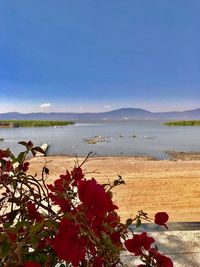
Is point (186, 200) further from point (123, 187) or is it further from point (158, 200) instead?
point (123, 187)

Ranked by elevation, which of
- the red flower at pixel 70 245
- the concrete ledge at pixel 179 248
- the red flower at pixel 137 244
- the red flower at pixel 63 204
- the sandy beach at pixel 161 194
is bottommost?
the sandy beach at pixel 161 194

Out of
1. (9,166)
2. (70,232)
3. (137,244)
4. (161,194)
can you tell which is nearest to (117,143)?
(161,194)

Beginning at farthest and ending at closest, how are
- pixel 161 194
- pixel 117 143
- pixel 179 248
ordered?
pixel 117 143 → pixel 161 194 → pixel 179 248

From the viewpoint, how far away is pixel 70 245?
0.46 metres

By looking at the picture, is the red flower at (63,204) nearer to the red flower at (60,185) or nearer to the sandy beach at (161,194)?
the red flower at (60,185)

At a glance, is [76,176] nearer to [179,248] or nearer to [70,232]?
[70,232]

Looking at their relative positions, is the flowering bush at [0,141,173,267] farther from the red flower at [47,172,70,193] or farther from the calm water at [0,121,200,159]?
the calm water at [0,121,200,159]

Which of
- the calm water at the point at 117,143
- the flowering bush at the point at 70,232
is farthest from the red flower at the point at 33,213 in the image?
the calm water at the point at 117,143

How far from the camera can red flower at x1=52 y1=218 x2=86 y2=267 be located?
0.45 m

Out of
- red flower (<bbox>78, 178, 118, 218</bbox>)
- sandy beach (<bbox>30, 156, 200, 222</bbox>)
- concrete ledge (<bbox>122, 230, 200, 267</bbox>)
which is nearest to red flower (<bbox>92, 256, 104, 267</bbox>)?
red flower (<bbox>78, 178, 118, 218</bbox>)

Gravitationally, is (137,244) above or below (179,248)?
above

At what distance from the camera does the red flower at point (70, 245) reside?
45 cm

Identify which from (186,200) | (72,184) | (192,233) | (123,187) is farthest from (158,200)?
(72,184)

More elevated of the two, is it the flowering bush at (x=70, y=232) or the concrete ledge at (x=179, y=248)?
the flowering bush at (x=70, y=232)
